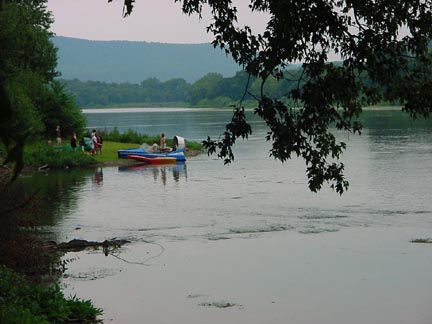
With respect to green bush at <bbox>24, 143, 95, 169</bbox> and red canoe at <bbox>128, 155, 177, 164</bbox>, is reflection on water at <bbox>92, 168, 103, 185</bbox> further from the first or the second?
red canoe at <bbox>128, 155, 177, 164</bbox>

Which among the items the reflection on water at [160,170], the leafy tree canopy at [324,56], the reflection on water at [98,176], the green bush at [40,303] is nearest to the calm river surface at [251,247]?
the reflection on water at [98,176]

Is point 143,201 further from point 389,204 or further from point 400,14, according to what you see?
point 400,14

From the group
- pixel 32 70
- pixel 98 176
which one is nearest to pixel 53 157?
pixel 98 176

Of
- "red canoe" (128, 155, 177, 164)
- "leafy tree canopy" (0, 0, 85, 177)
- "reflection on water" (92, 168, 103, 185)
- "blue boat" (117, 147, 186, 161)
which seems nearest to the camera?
"reflection on water" (92, 168, 103, 185)

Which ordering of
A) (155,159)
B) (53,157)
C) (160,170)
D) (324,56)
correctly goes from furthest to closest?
(155,159)
(53,157)
(160,170)
(324,56)

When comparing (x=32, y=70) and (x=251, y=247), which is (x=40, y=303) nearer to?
(x=251, y=247)

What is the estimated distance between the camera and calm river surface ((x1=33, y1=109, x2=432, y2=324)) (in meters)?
20.0

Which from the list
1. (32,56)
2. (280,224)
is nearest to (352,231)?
(280,224)

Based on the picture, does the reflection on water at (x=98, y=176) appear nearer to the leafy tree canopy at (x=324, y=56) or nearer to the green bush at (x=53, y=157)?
the green bush at (x=53, y=157)

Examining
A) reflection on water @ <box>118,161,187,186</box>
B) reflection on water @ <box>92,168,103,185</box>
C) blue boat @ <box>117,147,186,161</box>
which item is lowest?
reflection on water @ <box>118,161,187,186</box>

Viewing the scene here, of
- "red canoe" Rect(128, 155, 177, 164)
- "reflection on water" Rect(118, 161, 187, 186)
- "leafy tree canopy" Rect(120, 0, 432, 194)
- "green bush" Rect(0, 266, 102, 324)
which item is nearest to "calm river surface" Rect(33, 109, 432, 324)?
"reflection on water" Rect(118, 161, 187, 186)

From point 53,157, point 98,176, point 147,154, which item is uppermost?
point 53,157

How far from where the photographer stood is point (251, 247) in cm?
2738

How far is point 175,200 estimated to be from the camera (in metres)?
39.8
